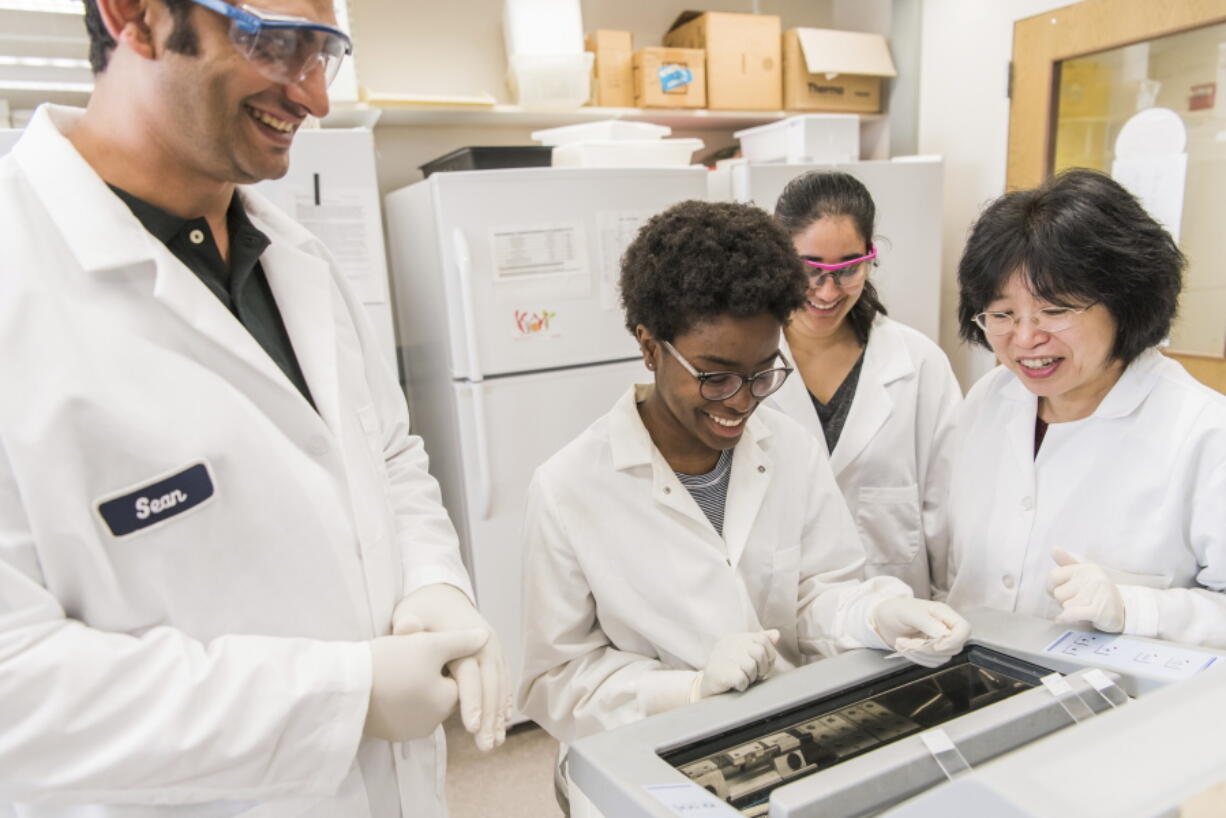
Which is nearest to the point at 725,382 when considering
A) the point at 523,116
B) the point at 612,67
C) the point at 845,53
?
the point at 523,116

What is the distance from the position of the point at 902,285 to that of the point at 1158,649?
218 centimetres

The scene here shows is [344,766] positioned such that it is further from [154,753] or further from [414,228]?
[414,228]

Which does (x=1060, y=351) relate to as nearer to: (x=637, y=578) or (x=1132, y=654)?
(x=1132, y=654)

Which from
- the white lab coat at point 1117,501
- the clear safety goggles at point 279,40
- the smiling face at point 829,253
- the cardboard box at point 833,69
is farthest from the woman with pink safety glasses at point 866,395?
the cardboard box at point 833,69

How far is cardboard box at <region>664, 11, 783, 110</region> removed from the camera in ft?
9.65

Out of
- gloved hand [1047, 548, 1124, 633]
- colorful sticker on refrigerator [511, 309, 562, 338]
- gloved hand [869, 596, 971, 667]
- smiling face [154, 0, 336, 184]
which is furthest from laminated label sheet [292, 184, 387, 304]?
gloved hand [1047, 548, 1124, 633]

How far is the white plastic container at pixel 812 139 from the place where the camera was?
2.71 meters

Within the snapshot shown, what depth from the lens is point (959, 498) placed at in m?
1.33

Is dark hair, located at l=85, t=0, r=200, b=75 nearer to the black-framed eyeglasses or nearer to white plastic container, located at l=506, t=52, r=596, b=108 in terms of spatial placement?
the black-framed eyeglasses

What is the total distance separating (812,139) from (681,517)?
6.66 feet

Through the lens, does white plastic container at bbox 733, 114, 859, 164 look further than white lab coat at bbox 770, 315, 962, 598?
Yes

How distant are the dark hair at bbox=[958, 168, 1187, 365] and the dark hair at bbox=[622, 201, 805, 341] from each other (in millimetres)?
325

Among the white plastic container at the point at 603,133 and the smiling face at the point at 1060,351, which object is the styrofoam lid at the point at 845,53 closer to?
the white plastic container at the point at 603,133

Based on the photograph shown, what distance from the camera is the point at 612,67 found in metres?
2.88
